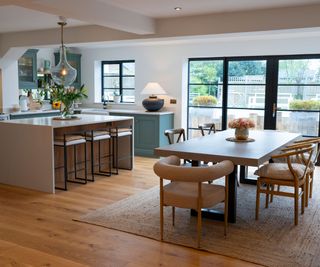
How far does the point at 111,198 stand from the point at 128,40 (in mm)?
2585

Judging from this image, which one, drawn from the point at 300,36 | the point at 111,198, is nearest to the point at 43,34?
the point at 111,198

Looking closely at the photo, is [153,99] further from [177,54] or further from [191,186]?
[191,186]

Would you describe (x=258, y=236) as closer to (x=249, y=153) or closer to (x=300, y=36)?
(x=249, y=153)

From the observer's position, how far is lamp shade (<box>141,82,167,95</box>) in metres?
7.68

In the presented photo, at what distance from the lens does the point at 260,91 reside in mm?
7273

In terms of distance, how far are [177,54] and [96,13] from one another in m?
3.42

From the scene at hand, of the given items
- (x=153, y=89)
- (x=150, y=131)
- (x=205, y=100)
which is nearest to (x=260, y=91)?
(x=205, y=100)

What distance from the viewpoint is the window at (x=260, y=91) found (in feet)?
22.8

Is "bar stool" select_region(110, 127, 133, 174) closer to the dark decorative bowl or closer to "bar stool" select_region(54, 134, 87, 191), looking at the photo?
"bar stool" select_region(54, 134, 87, 191)

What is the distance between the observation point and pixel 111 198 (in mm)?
4816

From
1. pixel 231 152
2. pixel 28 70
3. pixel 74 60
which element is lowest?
pixel 231 152

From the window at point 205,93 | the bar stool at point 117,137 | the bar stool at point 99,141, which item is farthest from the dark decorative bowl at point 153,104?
the bar stool at point 99,141

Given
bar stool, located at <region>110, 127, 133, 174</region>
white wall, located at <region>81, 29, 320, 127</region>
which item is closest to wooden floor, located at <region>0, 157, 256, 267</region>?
bar stool, located at <region>110, 127, 133, 174</region>

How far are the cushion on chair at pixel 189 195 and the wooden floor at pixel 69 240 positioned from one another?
39cm
